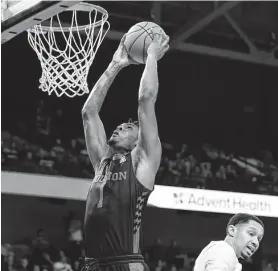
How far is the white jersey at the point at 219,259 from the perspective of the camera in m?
4.24

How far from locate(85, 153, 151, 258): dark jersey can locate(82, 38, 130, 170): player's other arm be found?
272 mm

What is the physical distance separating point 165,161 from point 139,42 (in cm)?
1193

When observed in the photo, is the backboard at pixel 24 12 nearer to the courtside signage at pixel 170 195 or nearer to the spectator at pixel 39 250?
the spectator at pixel 39 250

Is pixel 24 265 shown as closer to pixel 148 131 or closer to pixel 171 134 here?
pixel 171 134

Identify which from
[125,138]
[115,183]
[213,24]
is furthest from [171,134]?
[115,183]

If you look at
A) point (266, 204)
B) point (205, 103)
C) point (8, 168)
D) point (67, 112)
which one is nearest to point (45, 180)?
point (8, 168)

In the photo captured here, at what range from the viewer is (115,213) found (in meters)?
4.72

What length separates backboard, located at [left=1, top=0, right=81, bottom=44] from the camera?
18.6 feet

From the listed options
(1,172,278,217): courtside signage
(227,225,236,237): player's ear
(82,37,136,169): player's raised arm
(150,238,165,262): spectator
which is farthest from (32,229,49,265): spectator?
(227,225,236,237): player's ear

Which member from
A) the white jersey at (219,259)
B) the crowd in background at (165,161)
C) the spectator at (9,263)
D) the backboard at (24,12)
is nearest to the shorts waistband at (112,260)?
the white jersey at (219,259)

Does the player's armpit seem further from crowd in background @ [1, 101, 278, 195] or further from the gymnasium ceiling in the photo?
the gymnasium ceiling

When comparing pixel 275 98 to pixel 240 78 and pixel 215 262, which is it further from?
pixel 215 262

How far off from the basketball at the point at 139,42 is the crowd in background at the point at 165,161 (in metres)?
9.71

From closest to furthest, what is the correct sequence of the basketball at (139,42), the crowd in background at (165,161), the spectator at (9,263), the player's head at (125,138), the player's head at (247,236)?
the player's head at (247,236) → the player's head at (125,138) → the basketball at (139,42) → the spectator at (9,263) → the crowd in background at (165,161)
